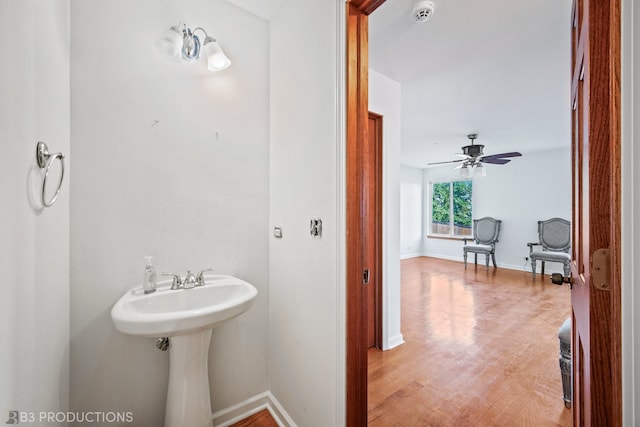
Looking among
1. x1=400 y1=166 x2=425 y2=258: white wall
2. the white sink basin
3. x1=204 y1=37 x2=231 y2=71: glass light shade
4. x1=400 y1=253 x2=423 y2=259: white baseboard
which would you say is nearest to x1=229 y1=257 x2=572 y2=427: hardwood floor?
the white sink basin

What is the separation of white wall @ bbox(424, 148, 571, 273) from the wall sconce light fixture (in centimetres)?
635

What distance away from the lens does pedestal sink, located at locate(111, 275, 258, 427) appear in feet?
3.46

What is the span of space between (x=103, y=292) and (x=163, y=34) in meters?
1.39

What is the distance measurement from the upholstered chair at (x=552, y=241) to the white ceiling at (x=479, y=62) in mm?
1927

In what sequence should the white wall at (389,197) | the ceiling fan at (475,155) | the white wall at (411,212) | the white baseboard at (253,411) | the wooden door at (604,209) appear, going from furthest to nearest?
the white wall at (411,212)
the ceiling fan at (475,155)
the white wall at (389,197)
the white baseboard at (253,411)
the wooden door at (604,209)

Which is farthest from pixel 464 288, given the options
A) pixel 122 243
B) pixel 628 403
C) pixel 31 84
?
pixel 31 84

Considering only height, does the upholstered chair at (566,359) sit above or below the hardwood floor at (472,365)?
above

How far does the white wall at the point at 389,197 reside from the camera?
2373mm

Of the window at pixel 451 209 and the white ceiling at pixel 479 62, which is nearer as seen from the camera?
the white ceiling at pixel 479 62

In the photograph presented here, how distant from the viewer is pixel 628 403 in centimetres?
48

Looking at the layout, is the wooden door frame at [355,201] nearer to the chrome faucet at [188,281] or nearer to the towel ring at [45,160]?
the chrome faucet at [188,281]

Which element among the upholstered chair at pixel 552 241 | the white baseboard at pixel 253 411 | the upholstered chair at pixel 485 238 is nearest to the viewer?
the white baseboard at pixel 253 411

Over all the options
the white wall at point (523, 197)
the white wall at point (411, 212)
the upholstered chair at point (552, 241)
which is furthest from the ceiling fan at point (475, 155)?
the white wall at point (411, 212)

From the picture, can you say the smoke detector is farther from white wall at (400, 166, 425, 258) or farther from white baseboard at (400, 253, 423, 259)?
white baseboard at (400, 253, 423, 259)
